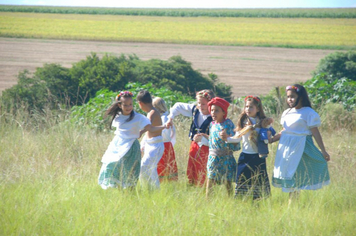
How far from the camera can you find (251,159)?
15.7 ft

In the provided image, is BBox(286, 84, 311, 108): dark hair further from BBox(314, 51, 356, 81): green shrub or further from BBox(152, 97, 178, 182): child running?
BBox(314, 51, 356, 81): green shrub

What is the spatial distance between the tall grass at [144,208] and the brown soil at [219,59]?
1523 cm

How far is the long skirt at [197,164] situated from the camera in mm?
5333

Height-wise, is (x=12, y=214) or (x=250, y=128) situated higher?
(x=250, y=128)

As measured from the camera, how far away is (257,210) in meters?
4.64

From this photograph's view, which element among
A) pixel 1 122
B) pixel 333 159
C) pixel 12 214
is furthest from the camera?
pixel 1 122

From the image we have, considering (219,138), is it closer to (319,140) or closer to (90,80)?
(319,140)

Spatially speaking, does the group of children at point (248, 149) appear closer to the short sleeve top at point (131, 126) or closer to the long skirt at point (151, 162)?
the short sleeve top at point (131, 126)

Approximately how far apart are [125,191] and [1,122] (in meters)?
4.35

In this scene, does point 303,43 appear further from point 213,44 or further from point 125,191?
point 125,191

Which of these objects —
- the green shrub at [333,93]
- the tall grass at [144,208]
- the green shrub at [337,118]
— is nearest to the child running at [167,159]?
the tall grass at [144,208]

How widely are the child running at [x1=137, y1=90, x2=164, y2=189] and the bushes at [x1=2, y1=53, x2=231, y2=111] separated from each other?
5.67 metres

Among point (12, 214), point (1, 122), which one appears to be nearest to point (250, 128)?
point (12, 214)

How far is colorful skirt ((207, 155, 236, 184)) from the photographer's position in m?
4.87
